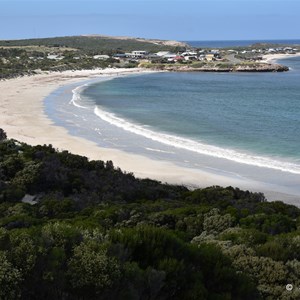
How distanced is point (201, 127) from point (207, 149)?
7064mm

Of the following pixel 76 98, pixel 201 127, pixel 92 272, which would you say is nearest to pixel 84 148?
pixel 201 127

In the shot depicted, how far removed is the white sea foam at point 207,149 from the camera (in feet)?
69.5

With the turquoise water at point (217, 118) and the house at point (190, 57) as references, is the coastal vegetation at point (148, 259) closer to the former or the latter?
the turquoise water at point (217, 118)

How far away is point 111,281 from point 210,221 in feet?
16.3

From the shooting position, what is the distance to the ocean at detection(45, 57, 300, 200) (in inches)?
843

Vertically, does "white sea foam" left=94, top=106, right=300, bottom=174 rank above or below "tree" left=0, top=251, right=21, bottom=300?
below

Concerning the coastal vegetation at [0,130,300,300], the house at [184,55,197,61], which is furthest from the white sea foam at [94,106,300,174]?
the house at [184,55,197,61]

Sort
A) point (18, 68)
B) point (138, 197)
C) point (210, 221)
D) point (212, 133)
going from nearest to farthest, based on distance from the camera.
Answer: point (210, 221)
point (138, 197)
point (212, 133)
point (18, 68)

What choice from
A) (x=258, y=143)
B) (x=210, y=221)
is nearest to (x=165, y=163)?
(x=258, y=143)

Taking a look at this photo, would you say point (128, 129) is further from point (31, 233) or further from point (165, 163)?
point (31, 233)

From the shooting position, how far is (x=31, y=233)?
580 centimetres

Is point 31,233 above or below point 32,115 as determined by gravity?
above

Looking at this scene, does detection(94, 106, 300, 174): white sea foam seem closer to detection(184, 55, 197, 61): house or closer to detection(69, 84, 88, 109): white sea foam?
detection(69, 84, 88, 109): white sea foam

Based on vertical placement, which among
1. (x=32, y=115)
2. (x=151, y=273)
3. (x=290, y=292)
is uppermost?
(x=151, y=273)
